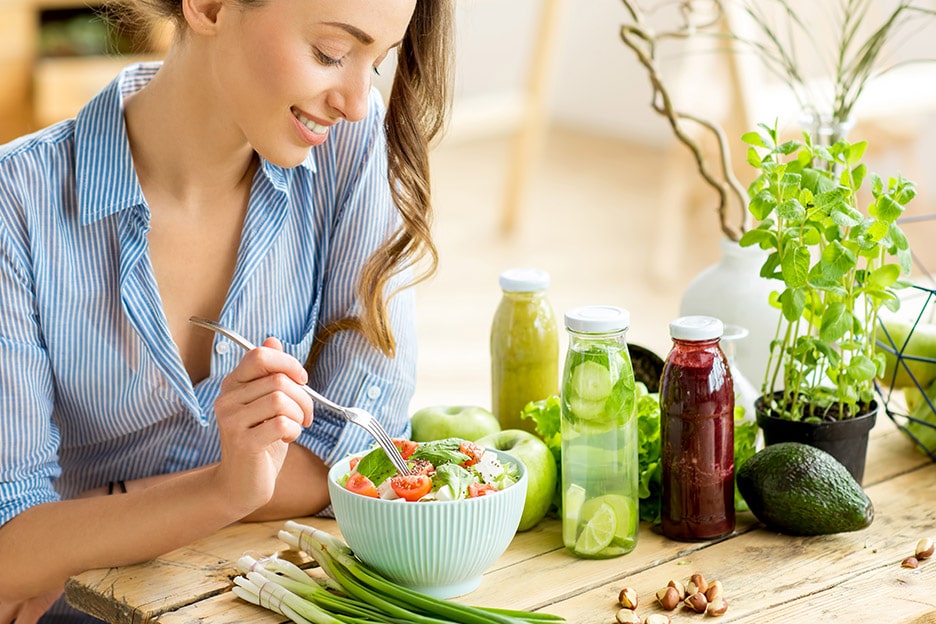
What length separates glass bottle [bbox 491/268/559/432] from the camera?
59.8 inches

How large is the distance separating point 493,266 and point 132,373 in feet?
10.7

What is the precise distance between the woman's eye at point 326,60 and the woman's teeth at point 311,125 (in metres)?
0.07

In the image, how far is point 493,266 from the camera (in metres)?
4.66

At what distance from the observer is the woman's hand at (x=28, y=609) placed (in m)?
1.43

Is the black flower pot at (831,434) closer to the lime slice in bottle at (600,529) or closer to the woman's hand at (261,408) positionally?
the lime slice in bottle at (600,529)

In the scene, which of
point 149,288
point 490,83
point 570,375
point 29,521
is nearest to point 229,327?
point 149,288

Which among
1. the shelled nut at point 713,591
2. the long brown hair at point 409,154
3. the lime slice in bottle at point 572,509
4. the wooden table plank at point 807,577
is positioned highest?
the long brown hair at point 409,154

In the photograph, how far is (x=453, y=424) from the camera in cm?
146

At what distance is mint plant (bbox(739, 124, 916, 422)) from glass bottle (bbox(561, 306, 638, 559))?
0.68ft

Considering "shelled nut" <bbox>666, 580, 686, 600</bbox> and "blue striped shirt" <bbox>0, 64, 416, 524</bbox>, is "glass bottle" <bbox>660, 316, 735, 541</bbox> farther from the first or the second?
"blue striped shirt" <bbox>0, 64, 416, 524</bbox>

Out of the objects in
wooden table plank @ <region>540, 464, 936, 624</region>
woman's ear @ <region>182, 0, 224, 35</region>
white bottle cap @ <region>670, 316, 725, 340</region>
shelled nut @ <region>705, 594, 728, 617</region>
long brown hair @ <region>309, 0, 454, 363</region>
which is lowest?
wooden table plank @ <region>540, 464, 936, 624</region>

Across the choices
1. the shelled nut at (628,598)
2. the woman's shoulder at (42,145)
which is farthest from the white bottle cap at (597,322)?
the woman's shoulder at (42,145)

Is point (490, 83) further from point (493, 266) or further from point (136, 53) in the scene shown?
point (136, 53)

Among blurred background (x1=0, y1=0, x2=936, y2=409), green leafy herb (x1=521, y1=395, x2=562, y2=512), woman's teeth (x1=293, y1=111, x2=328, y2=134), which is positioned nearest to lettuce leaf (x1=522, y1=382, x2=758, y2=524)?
green leafy herb (x1=521, y1=395, x2=562, y2=512)
